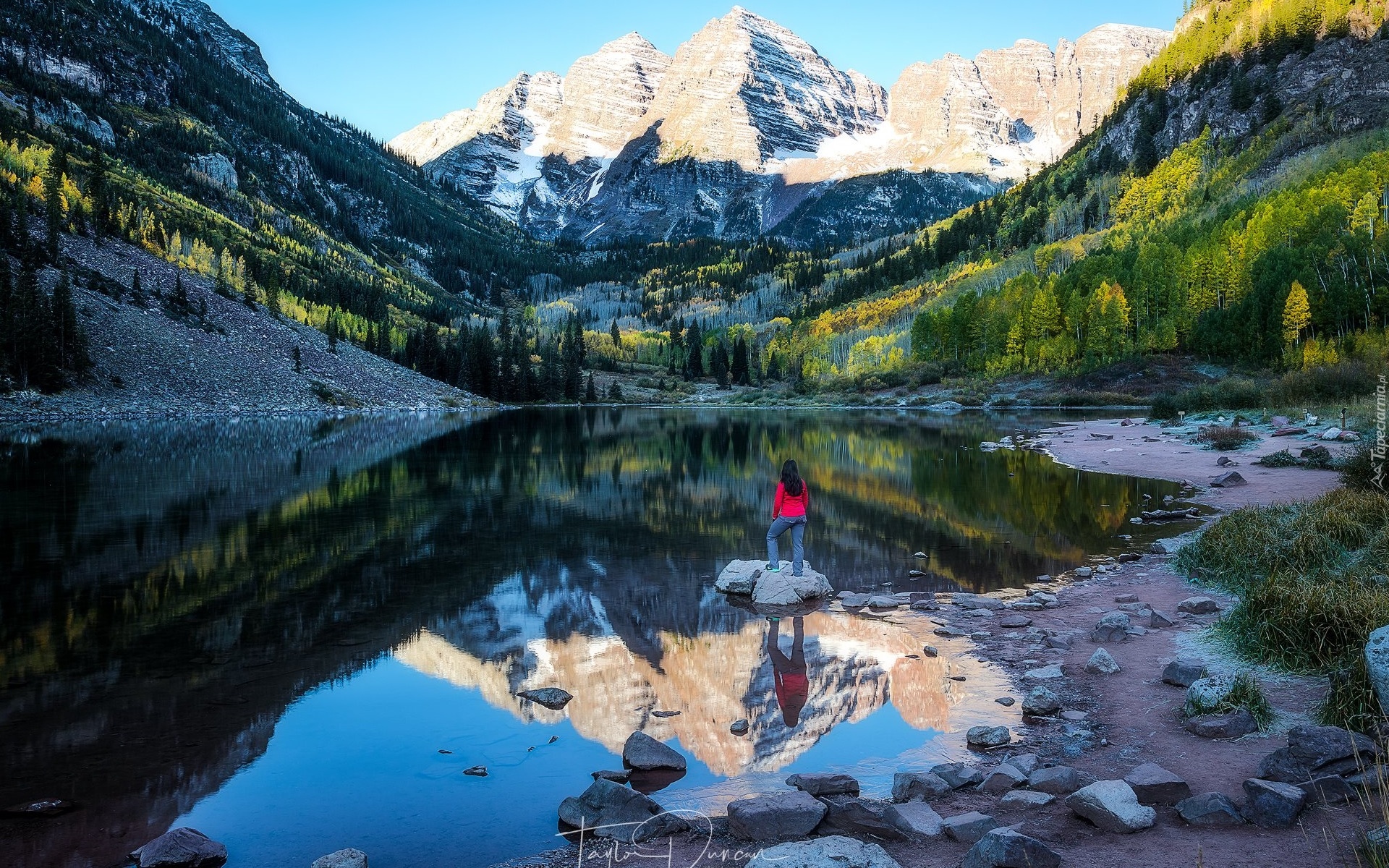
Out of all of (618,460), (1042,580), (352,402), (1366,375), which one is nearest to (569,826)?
(1042,580)

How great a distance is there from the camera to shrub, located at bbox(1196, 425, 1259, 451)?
32.6m

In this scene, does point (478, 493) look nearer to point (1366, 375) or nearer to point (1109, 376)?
point (1366, 375)

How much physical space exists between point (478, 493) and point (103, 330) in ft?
214

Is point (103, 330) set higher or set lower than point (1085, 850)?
higher

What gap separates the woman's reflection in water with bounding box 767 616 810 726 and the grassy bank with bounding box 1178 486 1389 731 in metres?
5.00

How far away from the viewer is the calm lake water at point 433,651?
23.0ft

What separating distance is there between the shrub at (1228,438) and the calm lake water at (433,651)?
974cm

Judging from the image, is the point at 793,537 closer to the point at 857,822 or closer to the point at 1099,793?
the point at 857,822

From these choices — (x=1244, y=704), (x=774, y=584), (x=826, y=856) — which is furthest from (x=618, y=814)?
(x=774, y=584)

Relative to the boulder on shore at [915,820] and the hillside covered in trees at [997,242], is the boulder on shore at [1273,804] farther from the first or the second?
the hillside covered in trees at [997,242]

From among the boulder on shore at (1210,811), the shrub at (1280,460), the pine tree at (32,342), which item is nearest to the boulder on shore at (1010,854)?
the boulder on shore at (1210,811)

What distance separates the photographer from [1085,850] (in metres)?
5.42

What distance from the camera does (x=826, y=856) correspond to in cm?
515

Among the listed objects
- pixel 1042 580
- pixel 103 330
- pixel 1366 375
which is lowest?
pixel 1042 580
